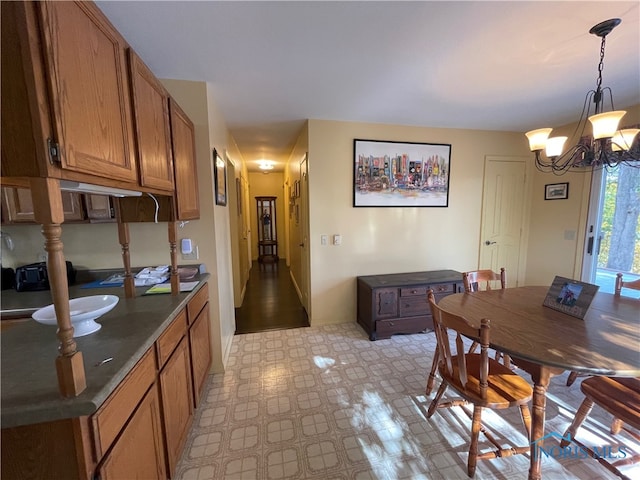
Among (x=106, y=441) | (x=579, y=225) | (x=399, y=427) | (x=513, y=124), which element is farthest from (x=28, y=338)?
(x=579, y=225)

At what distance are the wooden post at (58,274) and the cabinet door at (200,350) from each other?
99 cm

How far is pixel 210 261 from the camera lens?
225 cm

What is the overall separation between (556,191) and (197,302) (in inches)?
176

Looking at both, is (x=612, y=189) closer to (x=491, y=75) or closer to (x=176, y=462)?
(x=491, y=75)

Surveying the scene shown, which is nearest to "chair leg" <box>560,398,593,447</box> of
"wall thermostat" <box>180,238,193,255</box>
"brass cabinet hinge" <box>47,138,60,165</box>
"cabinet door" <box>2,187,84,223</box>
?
"brass cabinet hinge" <box>47,138,60,165</box>

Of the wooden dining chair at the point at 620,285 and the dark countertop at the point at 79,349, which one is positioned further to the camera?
the wooden dining chair at the point at 620,285

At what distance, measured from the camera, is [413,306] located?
117 inches

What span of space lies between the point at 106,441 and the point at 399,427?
164 cm

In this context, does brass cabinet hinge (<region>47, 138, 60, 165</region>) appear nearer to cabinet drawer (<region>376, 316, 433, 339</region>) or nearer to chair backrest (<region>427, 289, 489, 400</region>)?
chair backrest (<region>427, 289, 489, 400</region>)

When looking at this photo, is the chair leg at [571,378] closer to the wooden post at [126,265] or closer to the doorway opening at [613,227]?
the doorway opening at [613,227]

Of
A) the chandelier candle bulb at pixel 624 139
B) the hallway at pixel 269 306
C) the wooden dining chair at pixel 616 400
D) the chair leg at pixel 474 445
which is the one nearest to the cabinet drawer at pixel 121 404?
the chair leg at pixel 474 445

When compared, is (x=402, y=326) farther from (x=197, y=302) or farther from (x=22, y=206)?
(x=22, y=206)

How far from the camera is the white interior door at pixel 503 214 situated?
3.57m

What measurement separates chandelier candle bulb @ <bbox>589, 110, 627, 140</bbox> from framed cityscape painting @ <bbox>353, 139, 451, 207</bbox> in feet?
5.98
